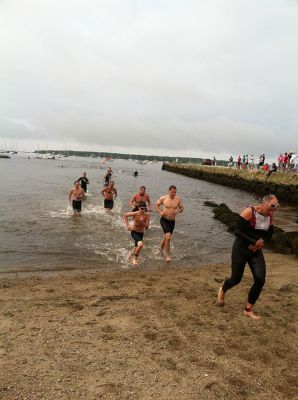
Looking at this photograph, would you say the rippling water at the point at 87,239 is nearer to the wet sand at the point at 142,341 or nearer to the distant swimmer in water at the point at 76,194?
the distant swimmer in water at the point at 76,194

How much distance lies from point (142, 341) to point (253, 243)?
2.14m

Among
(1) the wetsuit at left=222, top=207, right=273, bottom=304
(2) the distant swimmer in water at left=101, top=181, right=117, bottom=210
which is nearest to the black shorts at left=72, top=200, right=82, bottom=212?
(2) the distant swimmer in water at left=101, top=181, right=117, bottom=210

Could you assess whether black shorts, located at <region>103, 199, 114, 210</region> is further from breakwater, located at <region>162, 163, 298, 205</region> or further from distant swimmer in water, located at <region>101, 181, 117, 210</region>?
breakwater, located at <region>162, 163, 298, 205</region>

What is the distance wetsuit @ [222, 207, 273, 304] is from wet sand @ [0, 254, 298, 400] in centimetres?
71

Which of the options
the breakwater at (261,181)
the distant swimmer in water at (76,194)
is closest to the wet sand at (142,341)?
the distant swimmer in water at (76,194)

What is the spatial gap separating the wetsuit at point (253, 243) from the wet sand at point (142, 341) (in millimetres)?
Answer: 709

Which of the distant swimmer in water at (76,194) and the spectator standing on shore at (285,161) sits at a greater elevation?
the spectator standing on shore at (285,161)

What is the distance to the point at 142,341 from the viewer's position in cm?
446

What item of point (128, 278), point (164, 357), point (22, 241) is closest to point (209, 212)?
point (22, 241)

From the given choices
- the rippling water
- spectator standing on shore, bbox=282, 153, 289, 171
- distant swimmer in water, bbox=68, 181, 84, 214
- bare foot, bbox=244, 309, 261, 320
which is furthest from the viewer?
spectator standing on shore, bbox=282, 153, 289, 171

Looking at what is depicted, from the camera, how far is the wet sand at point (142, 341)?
11.7 feet

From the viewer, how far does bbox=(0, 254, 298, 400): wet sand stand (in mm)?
3574

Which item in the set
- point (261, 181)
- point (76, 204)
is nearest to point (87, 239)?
point (76, 204)

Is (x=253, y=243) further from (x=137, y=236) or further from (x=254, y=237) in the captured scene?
(x=137, y=236)
